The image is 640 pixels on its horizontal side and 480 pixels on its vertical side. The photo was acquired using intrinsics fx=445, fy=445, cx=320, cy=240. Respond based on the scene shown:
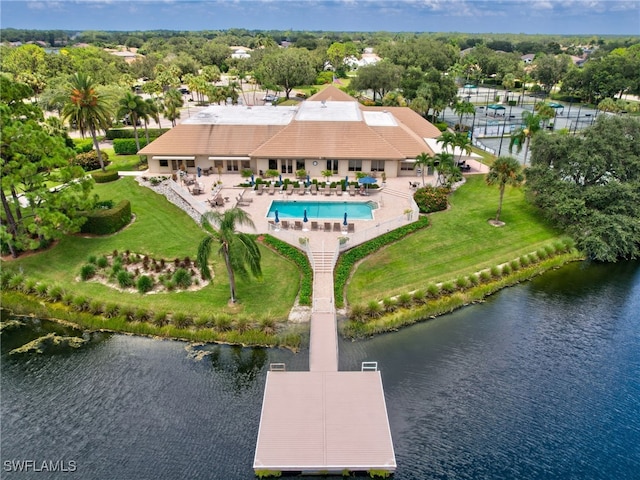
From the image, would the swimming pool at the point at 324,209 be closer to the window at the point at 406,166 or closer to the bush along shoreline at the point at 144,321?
the window at the point at 406,166

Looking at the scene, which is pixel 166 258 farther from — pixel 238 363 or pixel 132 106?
pixel 132 106

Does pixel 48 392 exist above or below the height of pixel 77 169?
below

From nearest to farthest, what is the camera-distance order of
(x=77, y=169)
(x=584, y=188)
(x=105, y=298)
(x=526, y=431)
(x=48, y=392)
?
(x=526, y=431) < (x=48, y=392) < (x=105, y=298) < (x=77, y=169) < (x=584, y=188)

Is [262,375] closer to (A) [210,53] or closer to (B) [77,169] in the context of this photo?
A: (B) [77,169]

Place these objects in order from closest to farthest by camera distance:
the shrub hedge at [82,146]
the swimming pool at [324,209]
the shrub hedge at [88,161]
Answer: the swimming pool at [324,209] → the shrub hedge at [88,161] → the shrub hedge at [82,146]

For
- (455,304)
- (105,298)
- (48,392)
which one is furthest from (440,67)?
(48,392)

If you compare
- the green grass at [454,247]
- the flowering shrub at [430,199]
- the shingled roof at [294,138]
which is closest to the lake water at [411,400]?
the green grass at [454,247]

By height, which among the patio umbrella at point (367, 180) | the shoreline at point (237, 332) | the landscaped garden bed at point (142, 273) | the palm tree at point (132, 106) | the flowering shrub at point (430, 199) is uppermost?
the palm tree at point (132, 106)
